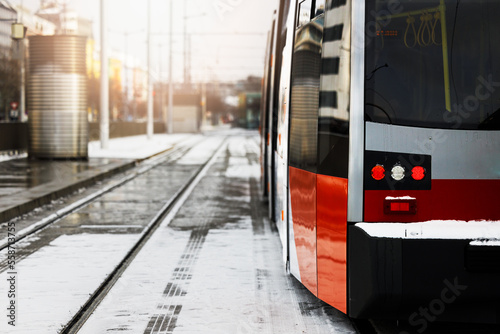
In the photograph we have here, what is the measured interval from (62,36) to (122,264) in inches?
659

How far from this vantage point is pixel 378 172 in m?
4.87

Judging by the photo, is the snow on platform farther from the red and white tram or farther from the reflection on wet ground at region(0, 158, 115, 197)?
the red and white tram

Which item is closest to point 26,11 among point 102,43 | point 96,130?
point 96,130

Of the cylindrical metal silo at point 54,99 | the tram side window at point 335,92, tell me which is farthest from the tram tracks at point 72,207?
the tram side window at point 335,92

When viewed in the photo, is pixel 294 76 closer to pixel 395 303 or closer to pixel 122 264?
pixel 395 303

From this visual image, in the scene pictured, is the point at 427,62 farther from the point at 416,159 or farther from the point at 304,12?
the point at 304,12

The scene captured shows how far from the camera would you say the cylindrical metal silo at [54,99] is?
933 inches

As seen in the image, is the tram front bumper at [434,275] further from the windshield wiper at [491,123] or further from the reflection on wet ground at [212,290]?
the reflection on wet ground at [212,290]

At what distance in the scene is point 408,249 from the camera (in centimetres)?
473

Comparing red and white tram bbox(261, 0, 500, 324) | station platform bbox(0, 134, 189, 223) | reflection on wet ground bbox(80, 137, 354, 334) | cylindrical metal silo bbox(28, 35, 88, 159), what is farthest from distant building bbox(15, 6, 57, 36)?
red and white tram bbox(261, 0, 500, 324)

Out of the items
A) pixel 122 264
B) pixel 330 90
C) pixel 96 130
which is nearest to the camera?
pixel 330 90

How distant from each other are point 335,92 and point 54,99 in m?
19.8

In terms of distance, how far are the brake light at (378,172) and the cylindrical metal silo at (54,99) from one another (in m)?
19.8

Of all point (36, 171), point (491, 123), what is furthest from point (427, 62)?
point (36, 171)
